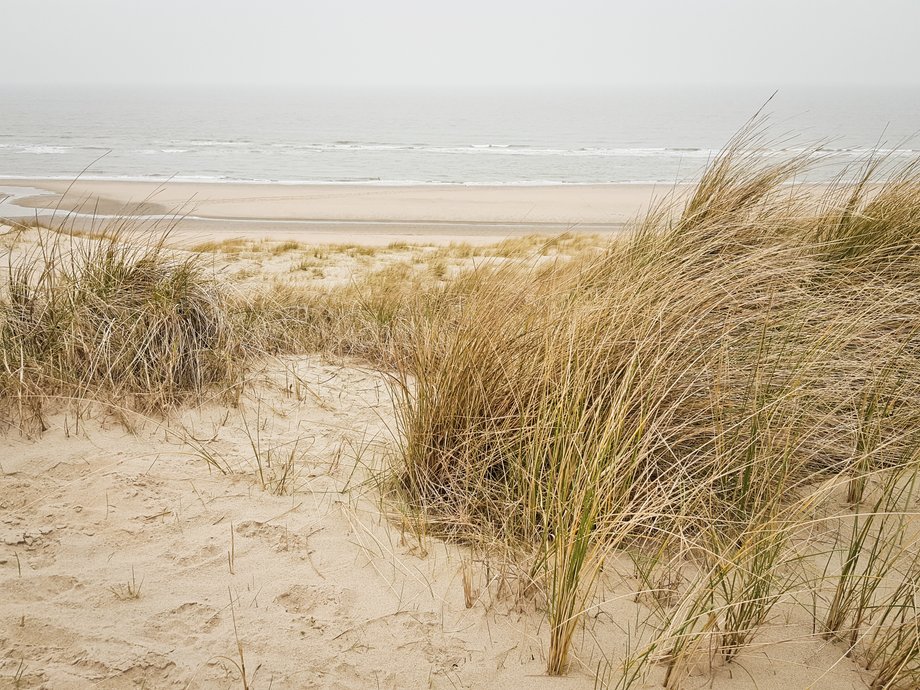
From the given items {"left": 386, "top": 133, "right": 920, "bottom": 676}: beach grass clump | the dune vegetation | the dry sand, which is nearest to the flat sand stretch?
the dune vegetation

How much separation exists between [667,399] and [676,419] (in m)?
0.08

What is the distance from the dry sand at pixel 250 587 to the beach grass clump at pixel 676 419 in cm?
13

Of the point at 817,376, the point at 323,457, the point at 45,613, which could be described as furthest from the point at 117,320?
the point at 817,376

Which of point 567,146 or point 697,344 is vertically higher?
point 567,146

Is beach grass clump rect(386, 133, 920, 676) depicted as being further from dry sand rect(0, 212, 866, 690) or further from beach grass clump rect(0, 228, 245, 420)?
beach grass clump rect(0, 228, 245, 420)

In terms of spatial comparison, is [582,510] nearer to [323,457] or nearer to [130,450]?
[323,457]

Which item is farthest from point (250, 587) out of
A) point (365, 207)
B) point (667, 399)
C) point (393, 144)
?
point (393, 144)

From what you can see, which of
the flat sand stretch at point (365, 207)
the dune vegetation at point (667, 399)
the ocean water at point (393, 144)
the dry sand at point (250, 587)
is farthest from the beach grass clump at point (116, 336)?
the ocean water at point (393, 144)

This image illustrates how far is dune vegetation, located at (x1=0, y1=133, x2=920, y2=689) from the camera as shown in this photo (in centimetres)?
175

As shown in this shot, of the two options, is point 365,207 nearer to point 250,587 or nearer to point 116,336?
point 116,336

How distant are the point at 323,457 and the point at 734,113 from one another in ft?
259

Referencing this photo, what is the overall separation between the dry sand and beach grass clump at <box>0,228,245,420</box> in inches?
7.5

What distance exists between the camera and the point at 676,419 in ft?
Answer: 8.00

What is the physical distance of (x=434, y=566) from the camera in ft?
7.04
